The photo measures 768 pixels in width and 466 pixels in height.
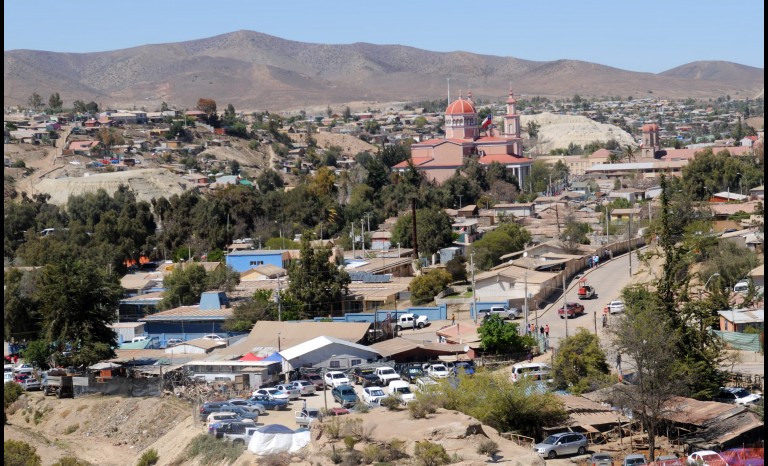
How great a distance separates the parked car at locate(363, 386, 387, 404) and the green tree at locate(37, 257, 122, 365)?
880 cm

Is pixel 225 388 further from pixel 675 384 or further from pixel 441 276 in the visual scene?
pixel 441 276

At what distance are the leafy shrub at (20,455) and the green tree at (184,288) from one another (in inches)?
607

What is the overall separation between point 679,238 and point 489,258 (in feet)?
22.1

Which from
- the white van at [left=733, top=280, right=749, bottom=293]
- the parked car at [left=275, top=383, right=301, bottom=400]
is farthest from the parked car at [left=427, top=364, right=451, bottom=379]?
the white van at [left=733, top=280, right=749, bottom=293]

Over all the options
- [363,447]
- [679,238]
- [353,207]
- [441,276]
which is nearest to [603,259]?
[679,238]

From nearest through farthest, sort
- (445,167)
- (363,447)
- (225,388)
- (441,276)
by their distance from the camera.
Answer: (363,447)
(225,388)
(441,276)
(445,167)

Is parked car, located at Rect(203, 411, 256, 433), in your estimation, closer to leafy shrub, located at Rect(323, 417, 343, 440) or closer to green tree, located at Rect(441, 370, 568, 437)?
leafy shrub, located at Rect(323, 417, 343, 440)

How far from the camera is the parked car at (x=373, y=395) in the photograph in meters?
22.8

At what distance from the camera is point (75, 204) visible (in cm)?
6462

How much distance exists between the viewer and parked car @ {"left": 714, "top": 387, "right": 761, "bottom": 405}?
22.1 m

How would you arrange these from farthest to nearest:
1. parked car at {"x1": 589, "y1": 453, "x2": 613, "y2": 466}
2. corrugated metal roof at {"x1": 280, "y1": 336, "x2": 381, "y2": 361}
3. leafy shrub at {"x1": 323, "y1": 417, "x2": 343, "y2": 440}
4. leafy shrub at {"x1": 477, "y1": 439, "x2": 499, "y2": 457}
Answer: corrugated metal roof at {"x1": 280, "y1": 336, "x2": 381, "y2": 361} < parked car at {"x1": 589, "y1": 453, "x2": 613, "y2": 466} < leafy shrub at {"x1": 323, "y1": 417, "x2": 343, "y2": 440} < leafy shrub at {"x1": 477, "y1": 439, "x2": 499, "y2": 457}

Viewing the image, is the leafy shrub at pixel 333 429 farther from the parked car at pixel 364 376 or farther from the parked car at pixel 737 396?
the parked car at pixel 737 396

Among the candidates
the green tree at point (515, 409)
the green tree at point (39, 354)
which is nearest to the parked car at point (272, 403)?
the green tree at point (515, 409)

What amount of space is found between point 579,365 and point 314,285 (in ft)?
42.9
